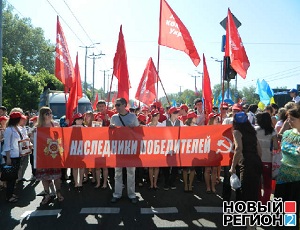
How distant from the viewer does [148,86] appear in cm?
1178

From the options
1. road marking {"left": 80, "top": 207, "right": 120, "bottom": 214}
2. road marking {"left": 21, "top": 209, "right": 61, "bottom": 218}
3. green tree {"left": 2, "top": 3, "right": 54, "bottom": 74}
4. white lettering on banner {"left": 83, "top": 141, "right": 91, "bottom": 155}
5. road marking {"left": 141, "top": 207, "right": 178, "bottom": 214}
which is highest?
green tree {"left": 2, "top": 3, "right": 54, "bottom": 74}

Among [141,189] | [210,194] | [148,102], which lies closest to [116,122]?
[141,189]

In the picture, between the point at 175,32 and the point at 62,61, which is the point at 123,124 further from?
the point at 62,61

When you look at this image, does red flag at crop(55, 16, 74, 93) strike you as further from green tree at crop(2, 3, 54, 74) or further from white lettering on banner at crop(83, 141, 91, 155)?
green tree at crop(2, 3, 54, 74)

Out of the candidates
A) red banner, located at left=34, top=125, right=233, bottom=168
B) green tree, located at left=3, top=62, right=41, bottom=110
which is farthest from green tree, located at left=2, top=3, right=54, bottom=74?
red banner, located at left=34, top=125, right=233, bottom=168

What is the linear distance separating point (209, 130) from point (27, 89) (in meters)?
25.0

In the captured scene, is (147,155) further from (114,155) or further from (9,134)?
(9,134)

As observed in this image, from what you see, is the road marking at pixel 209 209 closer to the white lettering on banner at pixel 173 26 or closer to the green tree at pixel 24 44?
the white lettering on banner at pixel 173 26

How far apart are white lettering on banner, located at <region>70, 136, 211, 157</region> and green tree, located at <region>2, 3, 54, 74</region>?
60.0m

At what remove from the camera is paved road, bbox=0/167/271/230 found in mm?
5496

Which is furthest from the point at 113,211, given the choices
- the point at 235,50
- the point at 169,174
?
the point at 235,50

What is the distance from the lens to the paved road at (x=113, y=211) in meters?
5.50

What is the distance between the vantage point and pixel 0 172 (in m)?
7.12

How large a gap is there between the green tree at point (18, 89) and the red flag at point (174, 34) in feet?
70.4
